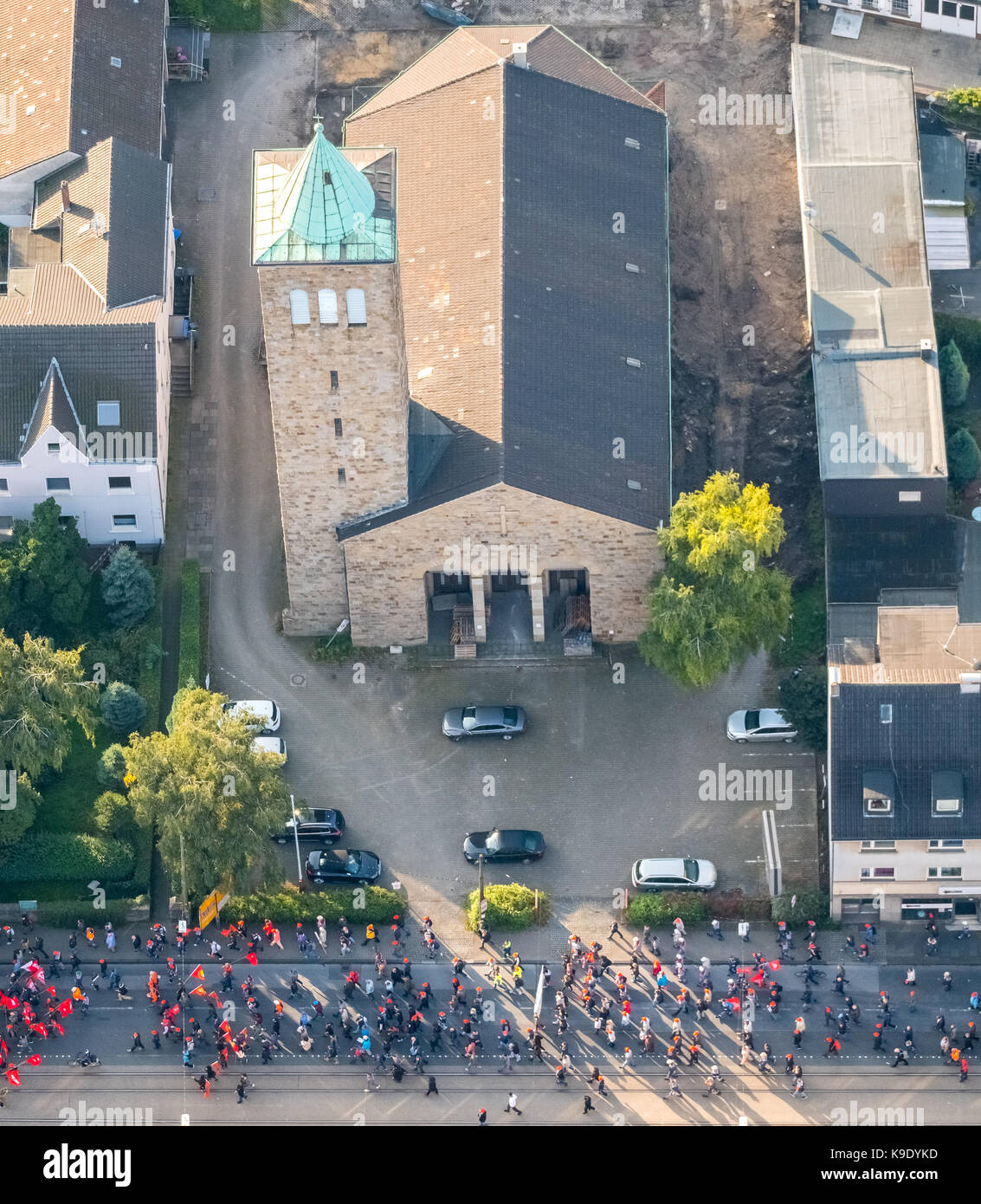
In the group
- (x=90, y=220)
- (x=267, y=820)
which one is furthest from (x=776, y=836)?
(x=90, y=220)

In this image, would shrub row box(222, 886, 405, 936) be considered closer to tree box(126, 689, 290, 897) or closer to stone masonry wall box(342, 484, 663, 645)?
tree box(126, 689, 290, 897)

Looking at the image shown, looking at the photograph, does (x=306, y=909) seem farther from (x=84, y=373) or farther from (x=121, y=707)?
(x=84, y=373)

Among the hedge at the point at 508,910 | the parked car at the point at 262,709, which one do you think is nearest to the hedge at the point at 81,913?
the parked car at the point at 262,709

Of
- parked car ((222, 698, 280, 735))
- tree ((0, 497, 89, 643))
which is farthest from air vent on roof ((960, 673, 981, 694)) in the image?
tree ((0, 497, 89, 643))

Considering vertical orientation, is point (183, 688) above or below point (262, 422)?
below

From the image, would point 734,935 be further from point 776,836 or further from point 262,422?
point 262,422

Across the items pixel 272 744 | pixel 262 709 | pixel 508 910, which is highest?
pixel 262 709

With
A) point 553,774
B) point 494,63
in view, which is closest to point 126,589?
point 553,774
